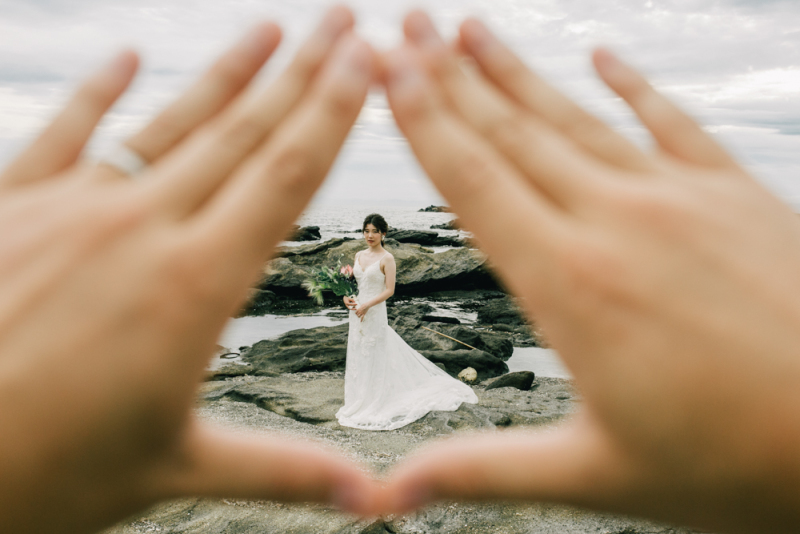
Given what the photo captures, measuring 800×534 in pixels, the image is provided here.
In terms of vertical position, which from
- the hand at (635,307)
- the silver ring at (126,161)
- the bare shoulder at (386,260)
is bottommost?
the bare shoulder at (386,260)

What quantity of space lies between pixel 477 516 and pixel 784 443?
4002 millimetres

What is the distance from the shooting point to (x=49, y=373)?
0.62 metres

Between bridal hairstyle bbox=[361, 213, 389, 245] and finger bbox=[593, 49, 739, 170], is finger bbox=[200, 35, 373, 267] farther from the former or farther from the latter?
bridal hairstyle bbox=[361, 213, 389, 245]

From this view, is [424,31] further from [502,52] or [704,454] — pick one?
[704,454]

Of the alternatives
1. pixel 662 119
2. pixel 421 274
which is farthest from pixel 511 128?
pixel 421 274

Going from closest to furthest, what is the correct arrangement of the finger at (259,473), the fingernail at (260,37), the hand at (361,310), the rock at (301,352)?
the finger at (259,473) < the fingernail at (260,37) < the hand at (361,310) < the rock at (301,352)

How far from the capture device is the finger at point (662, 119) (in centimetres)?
87

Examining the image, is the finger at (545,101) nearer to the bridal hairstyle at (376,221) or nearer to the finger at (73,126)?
the finger at (73,126)

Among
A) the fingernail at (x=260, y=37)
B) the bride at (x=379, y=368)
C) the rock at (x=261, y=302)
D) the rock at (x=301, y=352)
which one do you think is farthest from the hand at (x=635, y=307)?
the rock at (x=261, y=302)

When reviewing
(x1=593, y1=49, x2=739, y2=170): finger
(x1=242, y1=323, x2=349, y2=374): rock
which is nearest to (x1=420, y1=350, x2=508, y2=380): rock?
(x1=242, y1=323, x2=349, y2=374): rock

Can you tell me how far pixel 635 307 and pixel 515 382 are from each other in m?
9.11

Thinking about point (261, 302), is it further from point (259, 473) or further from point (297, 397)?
point (259, 473)

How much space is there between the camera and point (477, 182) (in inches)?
31.0

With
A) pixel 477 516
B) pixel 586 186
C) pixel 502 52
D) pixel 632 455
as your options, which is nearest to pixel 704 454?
pixel 632 455
